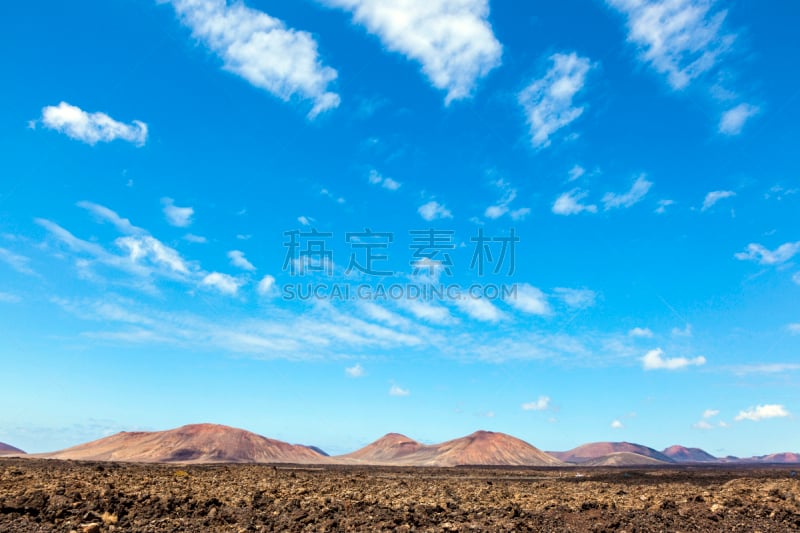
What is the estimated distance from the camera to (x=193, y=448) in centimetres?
16788

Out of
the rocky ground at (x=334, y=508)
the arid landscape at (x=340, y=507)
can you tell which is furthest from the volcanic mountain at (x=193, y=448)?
the rocky ground at (x=334, y=508)

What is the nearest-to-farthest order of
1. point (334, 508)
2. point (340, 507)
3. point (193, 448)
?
point (334, 508)
point (340, 507)
point (193, 448)

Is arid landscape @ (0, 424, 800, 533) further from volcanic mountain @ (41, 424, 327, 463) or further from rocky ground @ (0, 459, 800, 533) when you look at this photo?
volcanic mountain @ (41, 424, 327, 463)

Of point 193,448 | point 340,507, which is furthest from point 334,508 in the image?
point 193,448

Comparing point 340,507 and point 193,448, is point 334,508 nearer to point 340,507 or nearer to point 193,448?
point 340,507

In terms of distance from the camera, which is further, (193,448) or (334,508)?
(193,448)

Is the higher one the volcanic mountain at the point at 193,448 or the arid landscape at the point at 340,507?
the volcanic mountain at the point at 193,448

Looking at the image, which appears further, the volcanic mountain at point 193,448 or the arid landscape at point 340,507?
the volcanic mountain at point 193,448

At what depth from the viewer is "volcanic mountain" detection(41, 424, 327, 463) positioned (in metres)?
157

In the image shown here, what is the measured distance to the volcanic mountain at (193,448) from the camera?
516 ft

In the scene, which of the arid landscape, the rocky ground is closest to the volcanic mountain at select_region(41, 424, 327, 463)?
the arid landscape

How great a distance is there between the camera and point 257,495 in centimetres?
2061

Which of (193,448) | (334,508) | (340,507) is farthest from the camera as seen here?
(193,448)

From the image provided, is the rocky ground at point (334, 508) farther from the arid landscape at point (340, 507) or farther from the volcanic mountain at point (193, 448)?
the volcanic mountain at point (193, 448)
